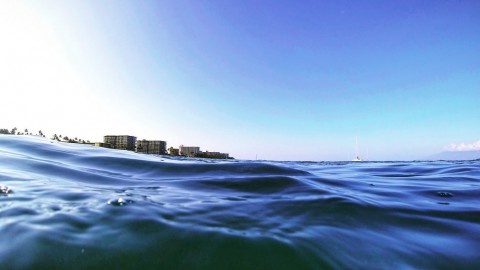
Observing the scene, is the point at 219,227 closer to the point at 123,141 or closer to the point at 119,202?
the point at 119,202

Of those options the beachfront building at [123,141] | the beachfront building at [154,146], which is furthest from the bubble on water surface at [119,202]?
the beachfront building at [154,146]

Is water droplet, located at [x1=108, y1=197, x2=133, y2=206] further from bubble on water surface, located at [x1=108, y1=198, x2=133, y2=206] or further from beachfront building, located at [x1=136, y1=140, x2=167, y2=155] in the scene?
beachfront building, located at [x1=136, y1=140, x2=167, y2=155]

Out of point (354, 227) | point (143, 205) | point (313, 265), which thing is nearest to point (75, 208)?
point (143, 205)

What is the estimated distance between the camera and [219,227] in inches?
113

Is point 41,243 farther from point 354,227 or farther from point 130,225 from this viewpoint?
point 354,227

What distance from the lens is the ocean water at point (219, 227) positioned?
87.6 inches

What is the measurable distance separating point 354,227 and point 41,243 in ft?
10.4

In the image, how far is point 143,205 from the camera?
136 inches

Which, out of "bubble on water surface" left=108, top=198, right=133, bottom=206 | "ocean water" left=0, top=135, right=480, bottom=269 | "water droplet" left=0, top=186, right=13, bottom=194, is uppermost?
"water droplet" left=0, top=186, right=13, bottom=194

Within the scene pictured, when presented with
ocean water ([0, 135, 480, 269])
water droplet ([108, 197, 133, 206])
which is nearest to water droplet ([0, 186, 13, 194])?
ocean water ([0, 135, 480, 269])

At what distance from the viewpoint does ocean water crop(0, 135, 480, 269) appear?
2.22 metres

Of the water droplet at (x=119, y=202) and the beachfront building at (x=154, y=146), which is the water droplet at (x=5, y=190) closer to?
the water droplet at (x=119, y=202)

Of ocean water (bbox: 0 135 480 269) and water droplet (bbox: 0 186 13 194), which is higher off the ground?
water droplet (bbox: 0 186 13 194)

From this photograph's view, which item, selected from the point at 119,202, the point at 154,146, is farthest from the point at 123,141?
the point at 119,202
